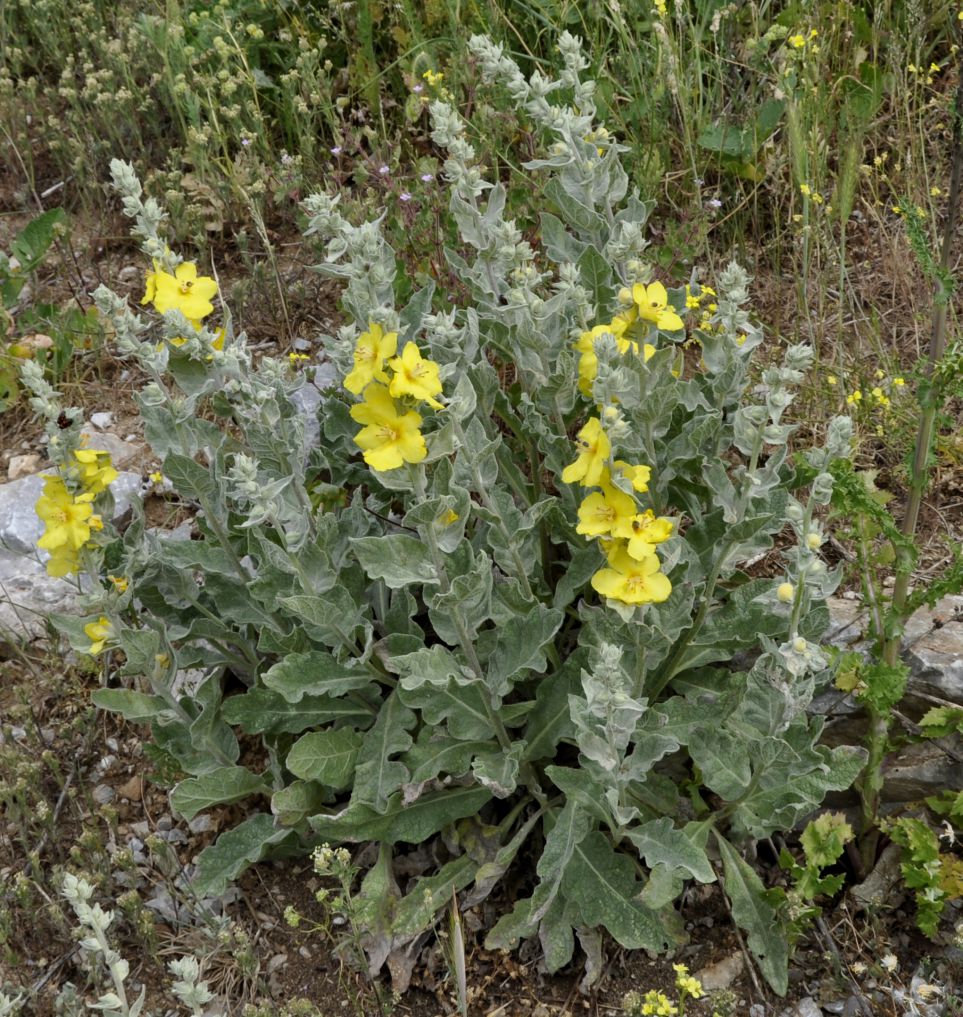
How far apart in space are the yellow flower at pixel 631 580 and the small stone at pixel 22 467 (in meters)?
2.77

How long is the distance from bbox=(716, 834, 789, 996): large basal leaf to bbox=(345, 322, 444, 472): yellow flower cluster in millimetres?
1291

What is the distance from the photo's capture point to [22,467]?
420 cm

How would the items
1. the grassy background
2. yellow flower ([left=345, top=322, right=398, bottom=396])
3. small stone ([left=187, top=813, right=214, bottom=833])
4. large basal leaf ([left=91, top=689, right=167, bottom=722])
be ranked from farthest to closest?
the grassy background, small stone ([left=187, top=813, right=214, bottom=833]), large basal leaf ([left=91, top=689, right=167, bottom=722]), yellow flower ([left=345, top=322, right=398, bottom=396])

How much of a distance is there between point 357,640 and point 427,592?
0.41 metres

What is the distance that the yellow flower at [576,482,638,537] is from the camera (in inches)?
87.3

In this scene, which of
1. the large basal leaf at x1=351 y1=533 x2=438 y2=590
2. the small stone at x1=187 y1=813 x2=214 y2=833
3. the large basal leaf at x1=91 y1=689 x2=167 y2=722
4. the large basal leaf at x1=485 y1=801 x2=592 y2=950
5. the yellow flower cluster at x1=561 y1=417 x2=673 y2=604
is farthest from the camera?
the small stone at x1=187 y1=813 x2=214 y2=833

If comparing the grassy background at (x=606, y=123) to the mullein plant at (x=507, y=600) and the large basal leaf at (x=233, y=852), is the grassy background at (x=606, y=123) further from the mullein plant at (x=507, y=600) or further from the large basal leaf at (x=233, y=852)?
the large basal leaf at (x=233, y=852)

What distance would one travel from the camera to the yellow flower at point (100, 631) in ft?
8.93

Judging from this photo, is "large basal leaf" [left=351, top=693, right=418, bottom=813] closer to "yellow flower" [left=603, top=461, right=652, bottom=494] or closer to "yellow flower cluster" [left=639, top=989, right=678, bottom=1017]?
"yellow flower cluster" [left=639, top=989, right=678, bottom=1017]

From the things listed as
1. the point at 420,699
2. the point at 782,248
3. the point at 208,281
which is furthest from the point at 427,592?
the point at 782,248

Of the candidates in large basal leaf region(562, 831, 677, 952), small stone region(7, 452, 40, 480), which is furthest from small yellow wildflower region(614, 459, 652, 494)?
small stone region(7, 452, 40, 480)

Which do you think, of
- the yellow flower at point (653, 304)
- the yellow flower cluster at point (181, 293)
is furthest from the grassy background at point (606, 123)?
the yellow flower at point (653, 304)

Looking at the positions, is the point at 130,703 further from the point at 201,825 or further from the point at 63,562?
the point at 201,825

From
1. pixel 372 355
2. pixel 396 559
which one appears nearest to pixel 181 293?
pixel 372 355
